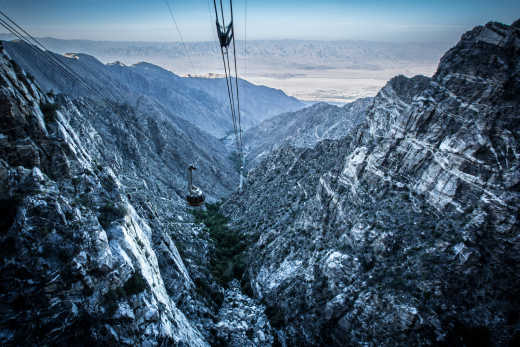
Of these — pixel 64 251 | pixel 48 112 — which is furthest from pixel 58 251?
pixel 48 112

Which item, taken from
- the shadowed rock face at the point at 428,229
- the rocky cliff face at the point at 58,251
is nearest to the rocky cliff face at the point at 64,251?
the rocky cliff face at the point at 58,251

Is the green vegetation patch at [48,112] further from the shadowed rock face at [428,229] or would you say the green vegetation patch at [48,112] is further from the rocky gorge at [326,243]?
the shadowed rock face at [428,229]

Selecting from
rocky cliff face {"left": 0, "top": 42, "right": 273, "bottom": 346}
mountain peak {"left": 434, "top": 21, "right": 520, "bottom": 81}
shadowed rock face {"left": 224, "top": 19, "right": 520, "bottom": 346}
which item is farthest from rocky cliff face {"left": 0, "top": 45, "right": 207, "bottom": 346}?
mountain peak {"left": 434, "top": 21, "right": 520, "bottom": 81}

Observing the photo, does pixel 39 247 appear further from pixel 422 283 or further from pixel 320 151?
pixel 320 151

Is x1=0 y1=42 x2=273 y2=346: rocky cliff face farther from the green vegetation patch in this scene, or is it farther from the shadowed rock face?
the shadowed rock face

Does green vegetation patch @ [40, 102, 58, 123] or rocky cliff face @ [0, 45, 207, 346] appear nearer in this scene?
rocky cliff face @ [0, 45, 207, 346]

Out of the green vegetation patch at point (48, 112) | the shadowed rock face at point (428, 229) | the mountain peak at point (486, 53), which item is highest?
the mountain peak at point (486, 53)

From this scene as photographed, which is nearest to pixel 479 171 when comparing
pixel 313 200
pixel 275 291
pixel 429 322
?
pixel 429 322

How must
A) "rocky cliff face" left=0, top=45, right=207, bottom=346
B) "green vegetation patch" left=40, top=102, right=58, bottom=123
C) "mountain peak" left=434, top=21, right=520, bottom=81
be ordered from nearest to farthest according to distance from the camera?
"rocky cliff face" left=0, top=45, right=207, bottom=346, "green vegetation patch" left=40, top=102, right=58, bottom=123, "mountain peak" left=434, top=21, right=520, bottom=81

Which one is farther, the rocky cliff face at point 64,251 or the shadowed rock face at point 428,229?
the shadowed rock face at point 428,229
